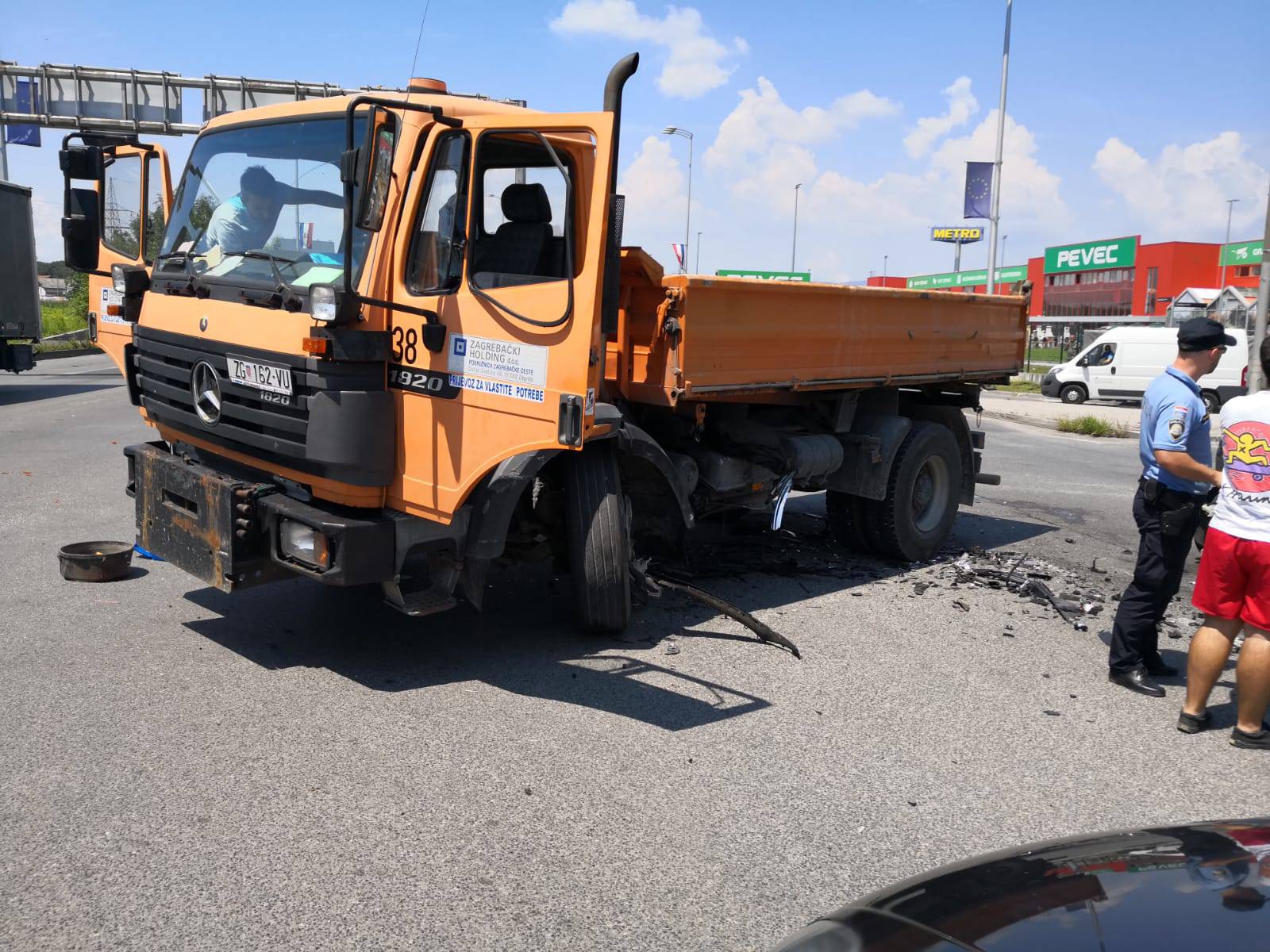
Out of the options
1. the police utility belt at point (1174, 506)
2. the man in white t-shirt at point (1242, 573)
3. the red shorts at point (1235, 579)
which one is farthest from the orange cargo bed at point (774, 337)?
the red shorts at point (1235, 579)

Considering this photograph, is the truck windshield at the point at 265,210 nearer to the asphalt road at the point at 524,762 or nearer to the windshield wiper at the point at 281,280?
A: the windshield wiper at the point at 281,280

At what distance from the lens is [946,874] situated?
2412 millimetres

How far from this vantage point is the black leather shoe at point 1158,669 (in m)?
5.65

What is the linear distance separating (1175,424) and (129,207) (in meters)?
6.07

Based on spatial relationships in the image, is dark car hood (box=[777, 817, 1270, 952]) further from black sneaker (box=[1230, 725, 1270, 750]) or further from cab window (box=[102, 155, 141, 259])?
cab window (box=[102, 155, 141, 259])

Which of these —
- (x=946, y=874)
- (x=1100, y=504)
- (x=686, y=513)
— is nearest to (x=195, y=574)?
(x=686, y=513)

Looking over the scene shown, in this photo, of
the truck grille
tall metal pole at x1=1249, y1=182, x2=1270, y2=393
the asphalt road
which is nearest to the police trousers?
the asphalt road

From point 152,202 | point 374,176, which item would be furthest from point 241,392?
point 152,202

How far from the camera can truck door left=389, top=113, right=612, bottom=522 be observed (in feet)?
15.3

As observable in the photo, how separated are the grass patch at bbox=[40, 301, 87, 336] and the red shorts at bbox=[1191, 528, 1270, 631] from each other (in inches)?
1476

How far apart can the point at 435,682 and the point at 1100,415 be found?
2192 cm

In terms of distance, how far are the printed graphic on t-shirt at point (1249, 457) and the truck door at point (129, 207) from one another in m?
5.86

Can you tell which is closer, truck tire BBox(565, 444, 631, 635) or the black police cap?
the black police cap

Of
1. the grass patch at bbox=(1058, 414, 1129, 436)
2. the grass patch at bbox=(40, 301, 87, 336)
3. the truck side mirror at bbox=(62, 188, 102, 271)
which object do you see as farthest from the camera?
the grass patch at bbox=(40, 301, 87, 336)
